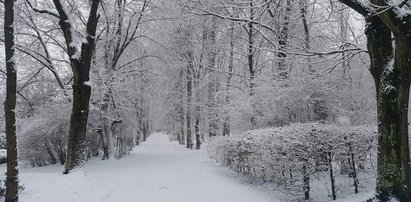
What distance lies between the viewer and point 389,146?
304 inches

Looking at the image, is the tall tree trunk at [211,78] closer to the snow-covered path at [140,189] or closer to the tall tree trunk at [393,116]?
the snow-covered path at [140,189]

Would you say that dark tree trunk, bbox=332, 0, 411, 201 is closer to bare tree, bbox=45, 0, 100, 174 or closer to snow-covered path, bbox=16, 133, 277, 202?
snow-covered path, bbox=16, 133, 277, 202

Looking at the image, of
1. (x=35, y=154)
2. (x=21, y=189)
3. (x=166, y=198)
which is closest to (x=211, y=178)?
(x=166, y=198)

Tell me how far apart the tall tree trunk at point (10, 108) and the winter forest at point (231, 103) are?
0.03m

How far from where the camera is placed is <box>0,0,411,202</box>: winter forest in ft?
26.1

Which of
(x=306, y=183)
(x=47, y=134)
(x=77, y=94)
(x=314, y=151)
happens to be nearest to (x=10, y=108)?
(x=77, y=94)

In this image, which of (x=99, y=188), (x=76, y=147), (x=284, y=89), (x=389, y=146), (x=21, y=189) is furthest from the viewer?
(x=284, y=89)

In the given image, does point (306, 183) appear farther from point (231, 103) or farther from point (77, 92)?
point (231, 103)

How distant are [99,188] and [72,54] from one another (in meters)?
5.06

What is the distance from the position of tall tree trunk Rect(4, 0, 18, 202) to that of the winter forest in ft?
0.08

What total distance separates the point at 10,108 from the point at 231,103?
1303 centimetres

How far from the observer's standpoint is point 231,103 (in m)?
19.8

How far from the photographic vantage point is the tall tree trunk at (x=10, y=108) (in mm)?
7934

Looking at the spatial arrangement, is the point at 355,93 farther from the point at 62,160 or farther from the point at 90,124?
the point at 62,160
